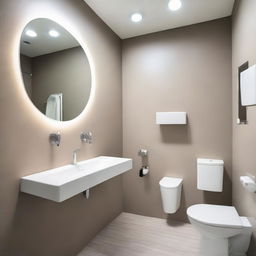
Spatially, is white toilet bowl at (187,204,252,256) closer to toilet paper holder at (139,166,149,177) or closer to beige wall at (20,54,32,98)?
toilet paper holder at (139,166,149,177)

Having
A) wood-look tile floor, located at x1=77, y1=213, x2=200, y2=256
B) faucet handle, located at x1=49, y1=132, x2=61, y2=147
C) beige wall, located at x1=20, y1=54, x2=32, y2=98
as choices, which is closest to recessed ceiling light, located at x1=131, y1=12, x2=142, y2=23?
beige wall, located at x1=20, y1=54, x2=32, y2=98

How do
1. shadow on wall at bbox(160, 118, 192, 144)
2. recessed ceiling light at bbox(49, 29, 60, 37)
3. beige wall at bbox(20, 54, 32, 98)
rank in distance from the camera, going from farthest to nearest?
shadow on wall at bbox(160, 118, 192, 144) → recessed ceiling light at bbox(49, 29, 60, 37) → beige wall at bbox(20, 54, 32, 98)

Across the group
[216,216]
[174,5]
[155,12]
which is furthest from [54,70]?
[216,216]

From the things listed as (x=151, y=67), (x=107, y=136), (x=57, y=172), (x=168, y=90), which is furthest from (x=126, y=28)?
(x=57, y=172)

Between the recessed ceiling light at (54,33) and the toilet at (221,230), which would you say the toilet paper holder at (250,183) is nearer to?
the toilet at (221,230)

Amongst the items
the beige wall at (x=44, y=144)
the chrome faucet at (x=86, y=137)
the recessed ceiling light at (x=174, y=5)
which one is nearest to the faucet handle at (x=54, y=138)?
the beige wall at (x=44, y=144)

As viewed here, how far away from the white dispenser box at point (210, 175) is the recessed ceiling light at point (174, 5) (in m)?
1.86

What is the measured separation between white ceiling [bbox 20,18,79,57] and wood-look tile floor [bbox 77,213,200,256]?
2.02 meters

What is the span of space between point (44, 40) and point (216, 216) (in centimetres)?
224

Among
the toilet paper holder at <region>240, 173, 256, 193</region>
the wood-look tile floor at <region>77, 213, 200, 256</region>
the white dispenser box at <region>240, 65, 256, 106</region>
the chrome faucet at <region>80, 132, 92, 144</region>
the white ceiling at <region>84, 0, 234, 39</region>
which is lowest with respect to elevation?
the wood-look tile floor at <region>77, 213, 200, 256</region>

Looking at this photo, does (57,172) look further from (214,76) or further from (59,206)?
(214,76)

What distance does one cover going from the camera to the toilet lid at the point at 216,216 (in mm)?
1478

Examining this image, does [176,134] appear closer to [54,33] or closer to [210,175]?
→ [210,175]

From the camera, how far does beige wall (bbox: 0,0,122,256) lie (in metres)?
1.23
